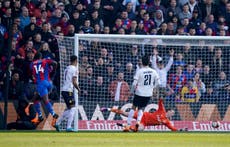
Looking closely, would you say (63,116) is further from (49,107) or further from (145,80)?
(145,80)

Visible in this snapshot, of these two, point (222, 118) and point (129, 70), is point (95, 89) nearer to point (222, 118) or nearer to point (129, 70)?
point (129, 70)

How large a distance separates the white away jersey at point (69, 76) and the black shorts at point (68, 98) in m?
0.12

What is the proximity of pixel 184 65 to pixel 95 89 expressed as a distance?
2.70 meters

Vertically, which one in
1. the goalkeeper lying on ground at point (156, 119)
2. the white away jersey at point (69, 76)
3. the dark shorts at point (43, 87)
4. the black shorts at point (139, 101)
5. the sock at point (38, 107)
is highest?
the white away jersey at point (69, 76)

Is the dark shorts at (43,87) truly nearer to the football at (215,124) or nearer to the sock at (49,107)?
the sock at (49,107)

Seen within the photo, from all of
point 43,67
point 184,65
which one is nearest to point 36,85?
point 43,67

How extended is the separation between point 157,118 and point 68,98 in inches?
96.4

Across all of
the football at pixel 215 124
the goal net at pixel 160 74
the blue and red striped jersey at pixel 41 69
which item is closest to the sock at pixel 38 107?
the blue and red striped jersey at pixel 41 69

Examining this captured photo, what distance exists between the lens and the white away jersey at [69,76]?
23.5 meters

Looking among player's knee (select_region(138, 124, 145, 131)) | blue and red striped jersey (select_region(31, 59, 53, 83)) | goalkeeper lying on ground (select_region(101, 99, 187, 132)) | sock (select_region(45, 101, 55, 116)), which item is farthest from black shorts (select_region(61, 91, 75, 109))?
player's knee (select_region(138, 124, 145, 131))

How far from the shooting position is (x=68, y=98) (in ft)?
77.1

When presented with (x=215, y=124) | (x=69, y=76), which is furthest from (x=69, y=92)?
(x=215, y=124)

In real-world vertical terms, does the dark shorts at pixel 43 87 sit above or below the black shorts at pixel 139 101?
above

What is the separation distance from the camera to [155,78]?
2322cm
